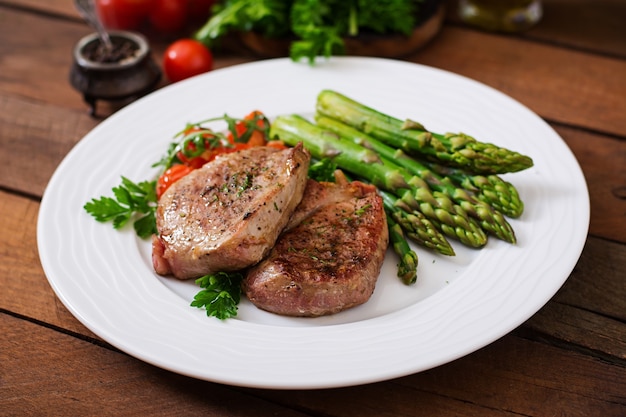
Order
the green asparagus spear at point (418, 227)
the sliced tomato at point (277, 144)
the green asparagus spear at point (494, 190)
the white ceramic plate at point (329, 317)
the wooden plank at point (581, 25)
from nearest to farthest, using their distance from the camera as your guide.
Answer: the white ceramic plate at point (329, 317) → the green asparagus spear at point (418, 227) → the green asparagus spear at point (494, 190) → the sliced tomato at point (277, 144) → the wooden plank at point (581, 25)

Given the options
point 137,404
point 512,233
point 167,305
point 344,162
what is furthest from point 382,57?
point 137,404

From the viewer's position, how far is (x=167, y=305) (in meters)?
3.83

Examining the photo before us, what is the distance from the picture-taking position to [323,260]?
3.86 metres

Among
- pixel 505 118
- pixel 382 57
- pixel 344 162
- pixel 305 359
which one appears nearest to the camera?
pixel 305 359

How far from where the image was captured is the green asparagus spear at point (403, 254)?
4.05 m

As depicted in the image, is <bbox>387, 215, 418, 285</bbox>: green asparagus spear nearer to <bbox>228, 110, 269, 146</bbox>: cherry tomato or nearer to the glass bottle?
<bbox>228, 110, 269, 146</bbox>: cherry tomato

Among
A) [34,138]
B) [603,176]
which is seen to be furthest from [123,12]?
[603,176]

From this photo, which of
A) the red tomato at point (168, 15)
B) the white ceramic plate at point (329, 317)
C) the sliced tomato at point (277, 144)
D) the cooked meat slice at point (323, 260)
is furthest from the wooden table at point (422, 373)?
the sliced tomato at point (277, 144)

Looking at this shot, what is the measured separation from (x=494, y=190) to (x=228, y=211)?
5.33 feet

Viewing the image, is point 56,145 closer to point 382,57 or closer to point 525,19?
point 382,57

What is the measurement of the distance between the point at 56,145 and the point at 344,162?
2.32 m

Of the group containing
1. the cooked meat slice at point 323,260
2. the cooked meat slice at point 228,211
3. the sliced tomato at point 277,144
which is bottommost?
the sliced tomato at point 277,144

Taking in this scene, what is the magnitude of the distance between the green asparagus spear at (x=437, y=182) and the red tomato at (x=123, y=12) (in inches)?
99.6

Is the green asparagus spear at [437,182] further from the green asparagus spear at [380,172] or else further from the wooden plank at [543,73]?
the wooden plank at [543,73]
